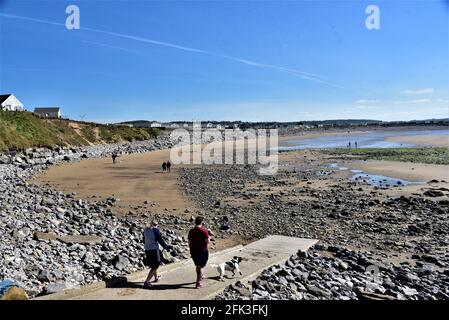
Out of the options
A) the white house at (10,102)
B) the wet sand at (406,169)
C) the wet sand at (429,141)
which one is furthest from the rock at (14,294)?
the white house at (10,102)

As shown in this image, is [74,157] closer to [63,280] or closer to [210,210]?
[210,210]

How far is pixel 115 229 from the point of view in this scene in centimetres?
1730

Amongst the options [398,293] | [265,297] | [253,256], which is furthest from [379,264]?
[265,297]

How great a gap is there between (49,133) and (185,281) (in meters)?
64.1

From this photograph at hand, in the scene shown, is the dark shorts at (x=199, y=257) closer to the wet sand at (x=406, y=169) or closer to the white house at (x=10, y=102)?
the wet sand at (x=406, y=169)

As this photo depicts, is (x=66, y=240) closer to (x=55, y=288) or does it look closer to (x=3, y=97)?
(x=55, y=288)

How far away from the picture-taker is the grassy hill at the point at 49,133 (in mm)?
54422

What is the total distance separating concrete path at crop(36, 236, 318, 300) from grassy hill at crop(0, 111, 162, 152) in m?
45.2

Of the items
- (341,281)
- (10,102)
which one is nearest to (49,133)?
(10,102)

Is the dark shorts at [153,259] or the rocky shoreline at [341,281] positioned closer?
the dark shorts at [153,259]

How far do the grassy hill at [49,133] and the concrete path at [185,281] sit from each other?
45.2 meters

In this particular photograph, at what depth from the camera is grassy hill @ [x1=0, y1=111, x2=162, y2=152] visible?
179 ft

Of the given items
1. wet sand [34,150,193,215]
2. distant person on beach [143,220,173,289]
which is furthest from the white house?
distant person on beach [143,220,173,289]

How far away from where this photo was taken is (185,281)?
10250mm
